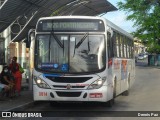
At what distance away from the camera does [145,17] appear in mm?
66062

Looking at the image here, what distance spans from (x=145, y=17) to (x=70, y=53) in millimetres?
53406

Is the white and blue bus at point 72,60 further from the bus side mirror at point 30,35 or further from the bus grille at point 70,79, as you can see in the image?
the bus side mirror at point 30,35

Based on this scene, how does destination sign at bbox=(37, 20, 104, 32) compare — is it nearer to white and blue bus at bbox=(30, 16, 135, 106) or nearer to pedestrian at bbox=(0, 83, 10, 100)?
white and blue bus at bbox=(30, 16, 135, 106)

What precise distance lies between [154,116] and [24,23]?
14.4 meters

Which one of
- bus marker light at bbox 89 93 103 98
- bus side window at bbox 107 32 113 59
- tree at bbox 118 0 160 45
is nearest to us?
bus marker light at bbox 89 93 103 98

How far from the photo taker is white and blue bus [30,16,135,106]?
13.6 meters

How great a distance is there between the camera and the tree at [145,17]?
211ft

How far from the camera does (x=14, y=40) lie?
26.3m

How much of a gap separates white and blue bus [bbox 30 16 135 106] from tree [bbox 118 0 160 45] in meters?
50.9

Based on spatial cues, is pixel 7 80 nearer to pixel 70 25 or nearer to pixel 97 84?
pixel 70 25

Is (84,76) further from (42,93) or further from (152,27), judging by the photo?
(152,27)

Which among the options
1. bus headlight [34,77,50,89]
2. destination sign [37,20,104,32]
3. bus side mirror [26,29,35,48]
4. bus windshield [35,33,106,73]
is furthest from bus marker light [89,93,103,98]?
bus side mirror [26,29,35,48]

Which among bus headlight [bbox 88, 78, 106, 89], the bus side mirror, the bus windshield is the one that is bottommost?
bus headlight [bbox 88, 78, 106, 89]

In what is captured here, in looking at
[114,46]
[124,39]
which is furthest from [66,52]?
[124,39]
